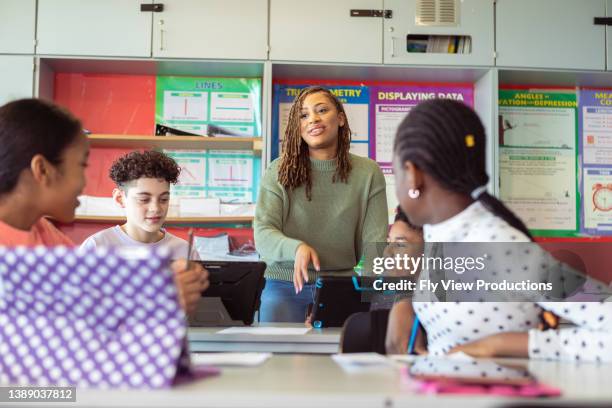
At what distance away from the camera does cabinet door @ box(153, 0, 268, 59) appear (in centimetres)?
372

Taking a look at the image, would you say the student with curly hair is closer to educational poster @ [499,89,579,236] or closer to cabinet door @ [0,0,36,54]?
cabinet door @ [0,0,36,54]

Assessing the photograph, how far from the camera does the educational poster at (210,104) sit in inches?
159

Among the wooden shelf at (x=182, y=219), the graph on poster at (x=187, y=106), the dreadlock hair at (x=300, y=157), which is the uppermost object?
the graph on poster at (x=187, y=106)

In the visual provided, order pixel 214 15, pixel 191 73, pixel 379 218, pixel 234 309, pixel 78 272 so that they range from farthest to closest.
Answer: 1. pixel 191 73
2. pixel 214 15
3. pixel 379 218
4. pixel 234 309
5. pixel 78 272

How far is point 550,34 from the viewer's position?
383cm

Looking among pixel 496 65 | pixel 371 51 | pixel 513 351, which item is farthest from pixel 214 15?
pixel 513 351

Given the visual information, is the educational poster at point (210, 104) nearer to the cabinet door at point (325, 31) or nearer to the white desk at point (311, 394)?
the cabinet door at point (325, 31)

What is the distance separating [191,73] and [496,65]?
172cm

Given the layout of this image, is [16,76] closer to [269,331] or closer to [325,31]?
[325,31]

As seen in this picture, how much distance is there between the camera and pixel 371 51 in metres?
3.76

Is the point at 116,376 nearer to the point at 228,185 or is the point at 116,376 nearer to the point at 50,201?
the point at 50,201

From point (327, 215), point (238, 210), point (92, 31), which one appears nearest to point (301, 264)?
point (327, 215)

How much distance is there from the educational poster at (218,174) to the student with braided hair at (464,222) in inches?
104

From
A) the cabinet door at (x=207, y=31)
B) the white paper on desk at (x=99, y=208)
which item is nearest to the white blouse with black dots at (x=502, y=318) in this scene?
the cabinet door at (x=207, y=31)
